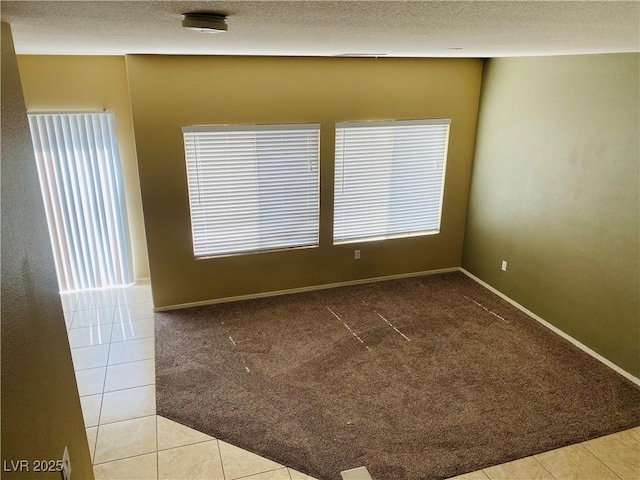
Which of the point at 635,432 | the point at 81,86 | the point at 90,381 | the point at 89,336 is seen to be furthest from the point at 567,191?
the point at 81,86

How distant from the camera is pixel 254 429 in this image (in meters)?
3.09

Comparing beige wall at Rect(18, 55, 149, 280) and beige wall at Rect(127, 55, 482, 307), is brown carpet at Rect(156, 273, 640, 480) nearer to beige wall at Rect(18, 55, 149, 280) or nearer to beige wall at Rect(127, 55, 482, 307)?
beige wall at Rect(127, 55, 482, 307)

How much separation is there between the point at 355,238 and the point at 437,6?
4.30 meters

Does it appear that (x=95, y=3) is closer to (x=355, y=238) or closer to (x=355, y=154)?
(x=355, y=154)

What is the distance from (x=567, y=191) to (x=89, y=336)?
4.70m

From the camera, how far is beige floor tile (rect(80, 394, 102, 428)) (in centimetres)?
316

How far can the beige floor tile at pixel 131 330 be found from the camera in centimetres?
429

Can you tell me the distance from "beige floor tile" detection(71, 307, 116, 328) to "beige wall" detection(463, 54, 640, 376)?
168 inches

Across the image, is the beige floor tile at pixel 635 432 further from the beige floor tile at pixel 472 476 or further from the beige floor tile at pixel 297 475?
the beige floor tile at pixel 297 475

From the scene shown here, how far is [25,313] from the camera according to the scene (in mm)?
1285

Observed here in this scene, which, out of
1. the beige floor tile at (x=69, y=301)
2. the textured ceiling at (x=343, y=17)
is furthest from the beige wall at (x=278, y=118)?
the textured ceiling at (x=343, y=17)

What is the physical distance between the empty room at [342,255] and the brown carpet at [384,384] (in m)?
0.02

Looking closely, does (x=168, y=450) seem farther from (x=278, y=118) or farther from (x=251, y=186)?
(x=278, y=118)

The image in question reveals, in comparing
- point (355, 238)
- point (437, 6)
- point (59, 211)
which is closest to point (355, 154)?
point (355, 238)
